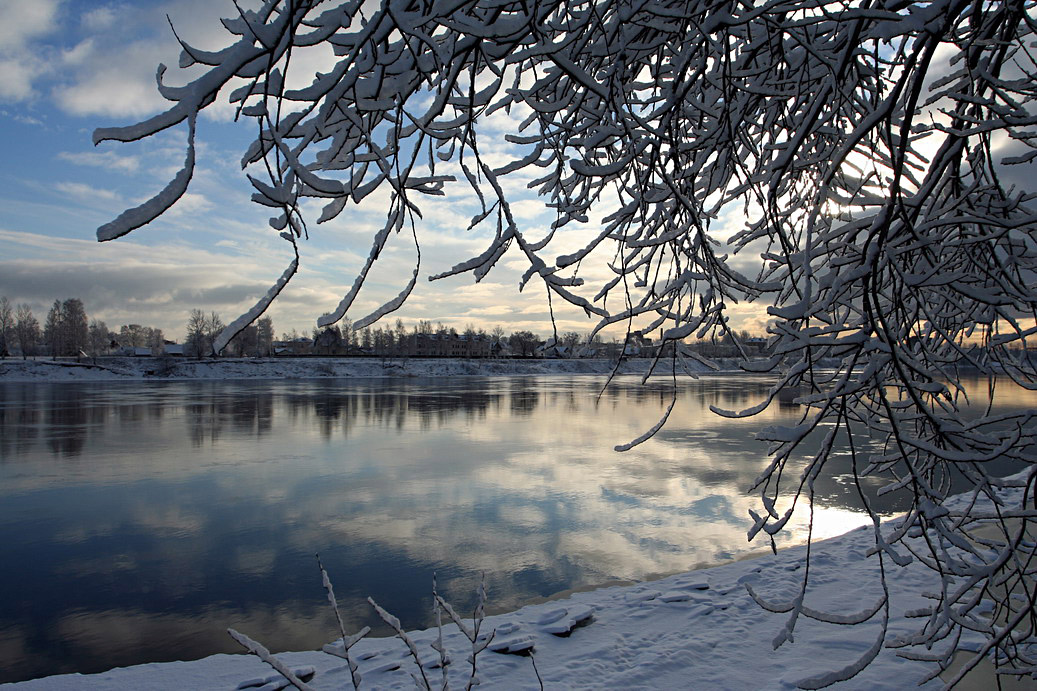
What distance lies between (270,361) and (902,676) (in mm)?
63401

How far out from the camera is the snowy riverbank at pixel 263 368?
51219mm

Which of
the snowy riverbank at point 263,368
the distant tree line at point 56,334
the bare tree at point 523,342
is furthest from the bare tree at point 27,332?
the bare tree at point 523,342

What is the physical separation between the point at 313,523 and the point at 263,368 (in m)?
52.8

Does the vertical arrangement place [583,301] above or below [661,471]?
above

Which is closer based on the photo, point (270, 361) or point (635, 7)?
point (635, 7)

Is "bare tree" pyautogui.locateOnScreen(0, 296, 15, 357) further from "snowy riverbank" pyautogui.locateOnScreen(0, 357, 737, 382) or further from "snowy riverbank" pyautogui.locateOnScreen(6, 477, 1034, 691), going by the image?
"snowy riverbank" pyautogui.locateOnScreen(6, 477, 1034, 691)

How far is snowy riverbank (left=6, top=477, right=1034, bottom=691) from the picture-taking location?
15.1 feet

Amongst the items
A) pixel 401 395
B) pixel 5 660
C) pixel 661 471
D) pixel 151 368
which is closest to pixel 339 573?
pixel 5 660

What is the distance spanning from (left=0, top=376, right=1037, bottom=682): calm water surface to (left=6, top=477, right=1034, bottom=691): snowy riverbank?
619 mm

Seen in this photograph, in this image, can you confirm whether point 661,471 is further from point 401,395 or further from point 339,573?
point 401,395

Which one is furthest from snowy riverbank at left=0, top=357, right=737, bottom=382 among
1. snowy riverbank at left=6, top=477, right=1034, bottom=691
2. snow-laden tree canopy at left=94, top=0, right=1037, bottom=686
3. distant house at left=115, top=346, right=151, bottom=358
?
snow-laden tree canopy at left=94, top=0, right=1037, bottom=686

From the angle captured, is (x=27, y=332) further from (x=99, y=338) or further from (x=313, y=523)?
(x=313, y=523)

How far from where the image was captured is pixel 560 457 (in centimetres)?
1512

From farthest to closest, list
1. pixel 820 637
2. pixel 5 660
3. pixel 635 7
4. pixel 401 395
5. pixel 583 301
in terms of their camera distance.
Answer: pixel 401 395 → pixel 5 660 → pixel 820 637 → pixel 635 7 → pixel 583 301
